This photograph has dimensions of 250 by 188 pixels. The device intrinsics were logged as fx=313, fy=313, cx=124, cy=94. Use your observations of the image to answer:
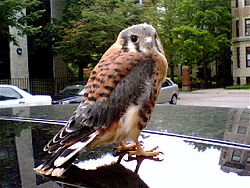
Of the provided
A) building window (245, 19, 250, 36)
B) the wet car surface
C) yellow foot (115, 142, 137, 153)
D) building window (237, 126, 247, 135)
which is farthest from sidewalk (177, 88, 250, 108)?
yellow foot (115, 142, 137, 153)

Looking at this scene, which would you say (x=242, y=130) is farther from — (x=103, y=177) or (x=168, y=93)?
Answer: (x=168, y=93)

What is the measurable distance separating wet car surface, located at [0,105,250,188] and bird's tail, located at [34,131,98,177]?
0.14 feet

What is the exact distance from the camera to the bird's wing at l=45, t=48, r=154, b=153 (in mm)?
1495

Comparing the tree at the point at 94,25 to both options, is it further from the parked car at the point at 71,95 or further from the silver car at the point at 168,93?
the parked car at the point at 71,95

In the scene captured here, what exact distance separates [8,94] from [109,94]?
24.9ft

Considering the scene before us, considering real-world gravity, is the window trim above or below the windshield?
above

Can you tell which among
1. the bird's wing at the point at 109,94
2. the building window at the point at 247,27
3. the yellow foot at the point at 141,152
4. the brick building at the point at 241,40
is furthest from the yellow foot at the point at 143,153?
the building window at the point at 247,27

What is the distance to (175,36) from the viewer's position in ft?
75.6

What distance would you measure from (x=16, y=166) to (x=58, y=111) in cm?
214

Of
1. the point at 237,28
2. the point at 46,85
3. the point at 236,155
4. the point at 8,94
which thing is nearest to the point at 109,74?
the point at 236,155

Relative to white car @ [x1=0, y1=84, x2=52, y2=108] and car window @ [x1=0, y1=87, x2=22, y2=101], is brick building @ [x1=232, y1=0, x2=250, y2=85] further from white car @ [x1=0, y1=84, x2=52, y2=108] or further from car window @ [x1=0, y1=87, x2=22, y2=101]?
car window @ [x1=0, y1=87, x2=22, y2=101]

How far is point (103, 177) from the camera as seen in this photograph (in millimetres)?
1469

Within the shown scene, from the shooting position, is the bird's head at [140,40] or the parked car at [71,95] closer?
the bird's head at [140,40]

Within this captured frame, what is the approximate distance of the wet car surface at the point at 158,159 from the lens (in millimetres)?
1423
